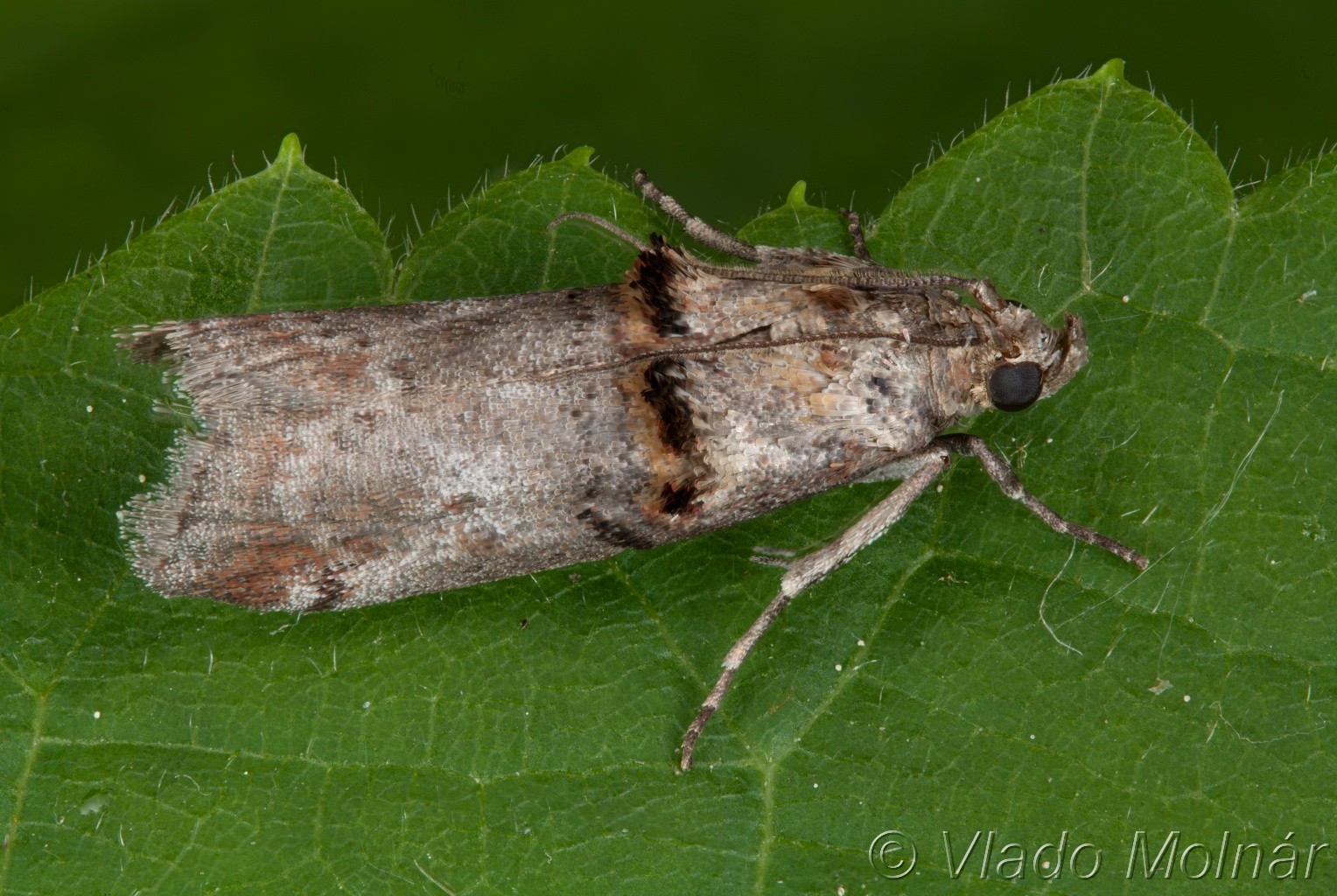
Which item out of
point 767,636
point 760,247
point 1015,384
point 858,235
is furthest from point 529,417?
point 1015,384

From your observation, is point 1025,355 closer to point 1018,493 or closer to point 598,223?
point 1018,493

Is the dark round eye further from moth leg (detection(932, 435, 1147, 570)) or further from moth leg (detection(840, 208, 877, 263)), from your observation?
moth leg (detection(840, 208, 877, 263))

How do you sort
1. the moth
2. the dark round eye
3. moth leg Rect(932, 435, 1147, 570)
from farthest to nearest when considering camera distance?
moth leg Rect(932, 435, 1147, 570), the dark round eye, the moth

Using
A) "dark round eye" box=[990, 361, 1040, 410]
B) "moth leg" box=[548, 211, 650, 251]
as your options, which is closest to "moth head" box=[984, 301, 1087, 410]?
"dark round eye" box=[990, 361, 1040, 410]

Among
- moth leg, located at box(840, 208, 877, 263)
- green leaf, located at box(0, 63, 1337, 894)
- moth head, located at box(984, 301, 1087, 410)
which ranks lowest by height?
green leaf, located at box(0, 63, 1337, 894)

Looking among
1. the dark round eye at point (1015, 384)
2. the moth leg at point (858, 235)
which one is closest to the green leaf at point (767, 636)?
the moth leg at point (858, 235)

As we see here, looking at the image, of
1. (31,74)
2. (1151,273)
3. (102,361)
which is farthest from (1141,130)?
(31,74)

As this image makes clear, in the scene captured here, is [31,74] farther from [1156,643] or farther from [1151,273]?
[1156,643]
